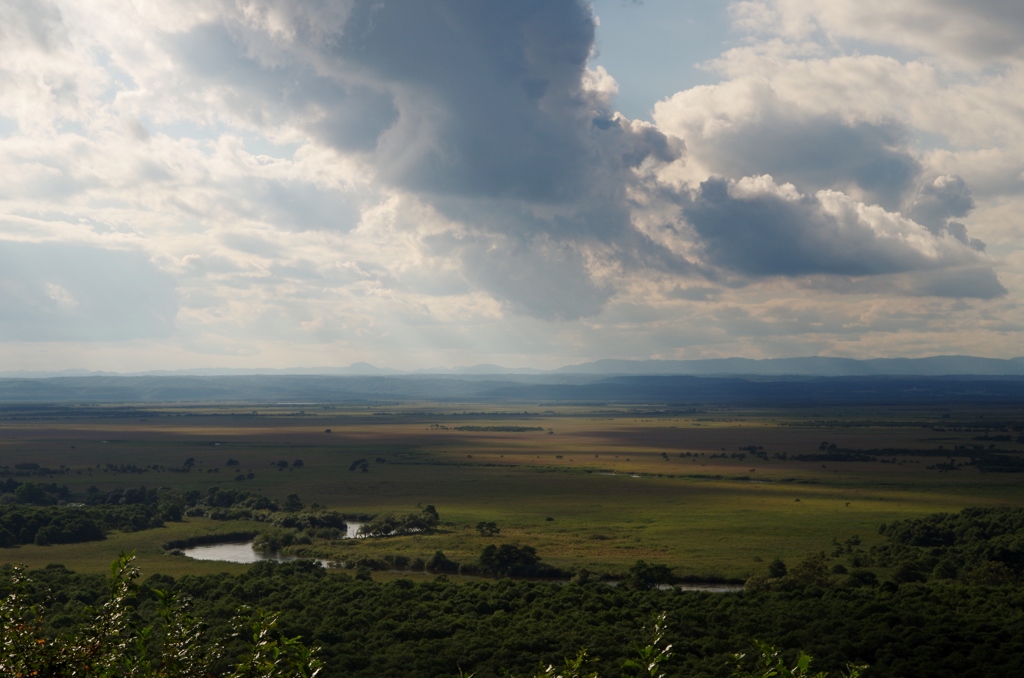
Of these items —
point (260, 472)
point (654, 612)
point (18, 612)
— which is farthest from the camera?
point (260, 472)

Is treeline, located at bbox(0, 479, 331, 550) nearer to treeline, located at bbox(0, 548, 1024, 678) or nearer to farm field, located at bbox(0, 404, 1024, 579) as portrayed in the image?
farm field, located at bbox(0, 404, 1024, 579)

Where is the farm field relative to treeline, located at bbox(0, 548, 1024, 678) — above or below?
below

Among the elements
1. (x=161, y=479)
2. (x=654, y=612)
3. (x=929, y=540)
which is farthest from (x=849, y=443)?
(x=654, y=612)

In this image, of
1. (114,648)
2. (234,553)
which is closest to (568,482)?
(234,553)

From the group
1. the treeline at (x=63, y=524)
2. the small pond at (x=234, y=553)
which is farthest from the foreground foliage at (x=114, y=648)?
the treeline at (x=63, y=524)

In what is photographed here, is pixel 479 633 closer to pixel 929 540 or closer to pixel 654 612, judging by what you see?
pixel 654 612

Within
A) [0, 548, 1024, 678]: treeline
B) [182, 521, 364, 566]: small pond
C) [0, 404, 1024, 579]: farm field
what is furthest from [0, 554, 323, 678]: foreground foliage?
[182, 521, 364, 566]: small pond
